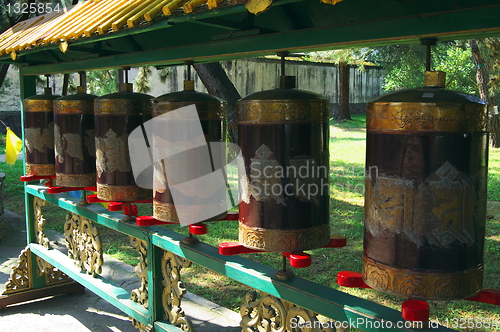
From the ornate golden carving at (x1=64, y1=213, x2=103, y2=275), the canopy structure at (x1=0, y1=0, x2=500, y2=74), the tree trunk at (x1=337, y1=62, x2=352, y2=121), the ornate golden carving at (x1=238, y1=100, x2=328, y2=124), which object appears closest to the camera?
the canopy structure at (x1=0, y1=0, x2=500, y2=74)

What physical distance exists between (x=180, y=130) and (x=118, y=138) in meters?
0.64

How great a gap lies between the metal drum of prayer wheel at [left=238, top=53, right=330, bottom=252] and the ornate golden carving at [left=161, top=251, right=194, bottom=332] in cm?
90

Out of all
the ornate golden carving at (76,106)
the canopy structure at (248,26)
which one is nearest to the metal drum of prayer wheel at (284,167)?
the canopy structure at (248,26)

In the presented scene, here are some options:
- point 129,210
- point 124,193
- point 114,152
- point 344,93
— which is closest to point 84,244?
point 129,210

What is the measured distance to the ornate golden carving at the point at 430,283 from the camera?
1506mm

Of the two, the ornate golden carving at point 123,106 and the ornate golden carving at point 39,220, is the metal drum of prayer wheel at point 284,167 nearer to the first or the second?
the ornate golden carving at point 123,106

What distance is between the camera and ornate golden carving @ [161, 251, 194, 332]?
9.05 ft

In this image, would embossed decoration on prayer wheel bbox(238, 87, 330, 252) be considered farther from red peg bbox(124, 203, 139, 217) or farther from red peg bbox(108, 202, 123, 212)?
red peg bbox(124, 203, 139, 217)

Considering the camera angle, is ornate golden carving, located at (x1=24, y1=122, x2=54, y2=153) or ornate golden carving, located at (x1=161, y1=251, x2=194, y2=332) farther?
ornate golden carving, located at (x1=24, y1=122, x2=54, y2=153)

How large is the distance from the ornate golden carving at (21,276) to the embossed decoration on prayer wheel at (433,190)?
362cm

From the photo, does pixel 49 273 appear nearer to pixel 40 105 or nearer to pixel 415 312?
pixel 40 105

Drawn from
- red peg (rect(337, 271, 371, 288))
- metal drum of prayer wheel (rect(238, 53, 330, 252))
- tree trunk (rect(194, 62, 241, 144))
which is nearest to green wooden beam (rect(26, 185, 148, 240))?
metal drum of prayer wheel (rect(238, 53, 330, 252))

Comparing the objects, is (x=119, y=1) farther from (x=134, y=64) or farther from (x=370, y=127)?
(x=370, y=127)

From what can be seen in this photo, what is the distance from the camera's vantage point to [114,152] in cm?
279
